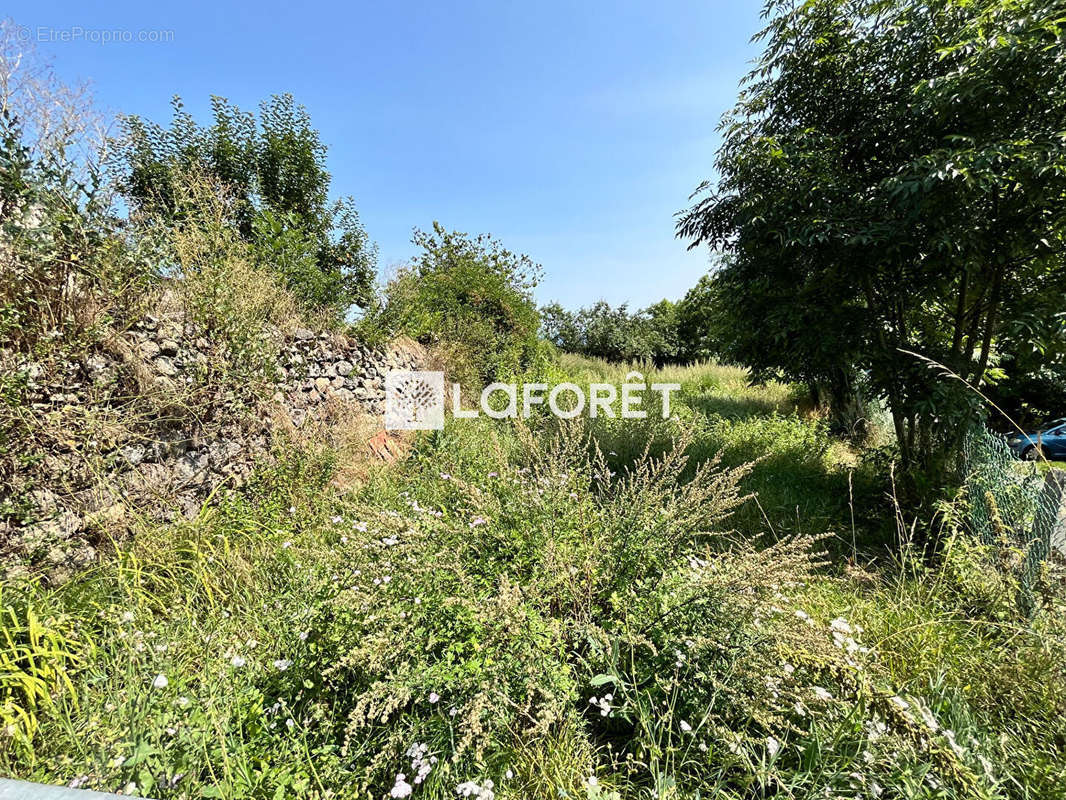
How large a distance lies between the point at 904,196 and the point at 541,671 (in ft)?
12.3

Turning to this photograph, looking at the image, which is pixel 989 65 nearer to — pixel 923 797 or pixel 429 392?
pixel 923 797

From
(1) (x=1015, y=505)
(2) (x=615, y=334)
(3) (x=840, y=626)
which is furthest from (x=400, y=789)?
(2) (x=615, y=334)

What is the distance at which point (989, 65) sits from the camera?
2479 millimetres

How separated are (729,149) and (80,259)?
5337 millimetres

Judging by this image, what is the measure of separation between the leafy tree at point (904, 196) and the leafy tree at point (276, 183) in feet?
14.9

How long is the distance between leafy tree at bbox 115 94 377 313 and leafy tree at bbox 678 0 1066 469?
4.55 m

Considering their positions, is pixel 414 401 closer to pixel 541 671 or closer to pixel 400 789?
pixel 541 671

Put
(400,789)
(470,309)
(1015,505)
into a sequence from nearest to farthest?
(400,789), (1015,505), (470,309)

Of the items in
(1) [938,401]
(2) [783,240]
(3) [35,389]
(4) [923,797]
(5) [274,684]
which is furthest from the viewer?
(2) [783,240]

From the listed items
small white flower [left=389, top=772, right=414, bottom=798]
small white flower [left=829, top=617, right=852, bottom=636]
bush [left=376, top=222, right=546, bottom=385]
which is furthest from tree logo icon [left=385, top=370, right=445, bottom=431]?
small white flower [left=829, top=617, right=852, bottom=636]

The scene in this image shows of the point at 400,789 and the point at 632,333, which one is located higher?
the point at 632,333

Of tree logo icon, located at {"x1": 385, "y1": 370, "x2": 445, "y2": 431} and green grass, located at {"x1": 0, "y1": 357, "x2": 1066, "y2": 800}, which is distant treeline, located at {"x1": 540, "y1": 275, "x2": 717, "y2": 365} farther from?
green grass, located at {"x1": 0, "y1": 357, "x2": 1066, "y2": 800}

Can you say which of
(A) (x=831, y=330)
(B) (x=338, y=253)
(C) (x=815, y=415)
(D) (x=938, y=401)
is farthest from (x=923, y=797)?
(C) (x=815, y=415)

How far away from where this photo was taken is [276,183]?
5.29 m
